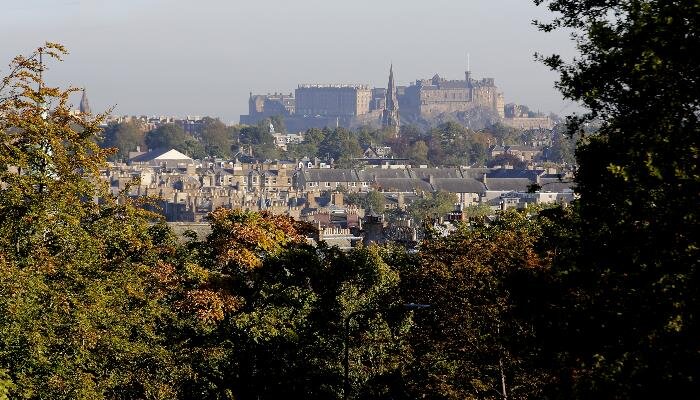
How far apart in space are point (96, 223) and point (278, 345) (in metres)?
6.54

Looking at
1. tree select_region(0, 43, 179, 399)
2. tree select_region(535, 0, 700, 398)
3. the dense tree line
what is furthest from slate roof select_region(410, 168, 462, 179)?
tree select_region(535, 0, 700, 398)

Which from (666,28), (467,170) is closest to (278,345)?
(666,28)

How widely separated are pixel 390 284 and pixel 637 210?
14.5 metres

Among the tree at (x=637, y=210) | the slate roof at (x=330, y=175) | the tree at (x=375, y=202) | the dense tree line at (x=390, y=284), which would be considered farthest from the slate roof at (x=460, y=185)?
the tree at (x=637, y=210)

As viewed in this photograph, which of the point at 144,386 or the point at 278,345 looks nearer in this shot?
the point at 144,386

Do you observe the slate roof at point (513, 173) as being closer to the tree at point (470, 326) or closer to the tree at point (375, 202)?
the tree at point (375, 202)

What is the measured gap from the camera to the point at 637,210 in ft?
44.5

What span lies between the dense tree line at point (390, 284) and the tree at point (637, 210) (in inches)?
0.8

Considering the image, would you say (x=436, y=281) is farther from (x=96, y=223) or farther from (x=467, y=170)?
(x=467, y=170)

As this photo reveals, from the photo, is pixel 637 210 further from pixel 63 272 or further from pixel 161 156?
pixel 161 156

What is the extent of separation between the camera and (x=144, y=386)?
2130cm

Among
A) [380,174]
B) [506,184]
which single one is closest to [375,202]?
[506,184]

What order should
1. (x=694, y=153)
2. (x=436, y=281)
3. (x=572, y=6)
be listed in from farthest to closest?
(x=436, y=281) → (x=572, y=6) → (x=694, y=153)

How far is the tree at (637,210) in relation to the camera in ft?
42.8
